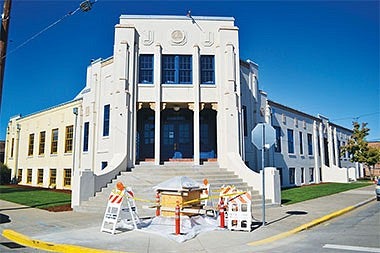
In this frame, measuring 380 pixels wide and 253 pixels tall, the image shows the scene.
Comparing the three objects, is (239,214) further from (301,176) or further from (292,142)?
(301,176)

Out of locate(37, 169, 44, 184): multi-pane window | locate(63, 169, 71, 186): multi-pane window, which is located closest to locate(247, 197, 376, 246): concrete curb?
locate(63, 169, 71, 186): multi-pane window

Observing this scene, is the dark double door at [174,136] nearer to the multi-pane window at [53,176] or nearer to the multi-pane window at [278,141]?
the multi-pane window at [278,141]

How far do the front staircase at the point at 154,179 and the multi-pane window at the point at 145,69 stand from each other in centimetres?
508

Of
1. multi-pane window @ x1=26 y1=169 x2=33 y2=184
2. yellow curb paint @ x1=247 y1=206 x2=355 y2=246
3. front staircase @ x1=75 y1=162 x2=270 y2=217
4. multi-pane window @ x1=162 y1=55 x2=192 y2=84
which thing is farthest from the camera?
multi-pane window @ x1=26 y1=169 x2=33 y2=184

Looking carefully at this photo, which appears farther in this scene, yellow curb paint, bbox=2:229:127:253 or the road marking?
yellow curb paint, bbox=2:229:127:253

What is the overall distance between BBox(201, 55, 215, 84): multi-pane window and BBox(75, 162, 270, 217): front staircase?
201 inches

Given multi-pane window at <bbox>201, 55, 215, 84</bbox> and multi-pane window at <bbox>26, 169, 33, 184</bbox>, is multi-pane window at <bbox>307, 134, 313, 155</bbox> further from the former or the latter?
multi-pane window at <bbox>26, 169, 33, 184</bbox>

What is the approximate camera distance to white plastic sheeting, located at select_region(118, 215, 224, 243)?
8.52 metres

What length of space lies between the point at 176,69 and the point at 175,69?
0.06m

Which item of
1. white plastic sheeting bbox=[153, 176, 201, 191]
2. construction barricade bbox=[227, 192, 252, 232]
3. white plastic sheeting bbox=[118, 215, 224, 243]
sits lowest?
white plastic sheeting bbox=[118, 215, 224, 243]

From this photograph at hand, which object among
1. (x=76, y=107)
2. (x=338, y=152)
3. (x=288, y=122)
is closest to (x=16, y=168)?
(x=76, y=107)

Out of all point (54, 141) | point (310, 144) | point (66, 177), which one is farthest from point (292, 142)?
point (54, 141)

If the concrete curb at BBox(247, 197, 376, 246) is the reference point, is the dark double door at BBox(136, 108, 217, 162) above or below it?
above

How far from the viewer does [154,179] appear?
1577cm
